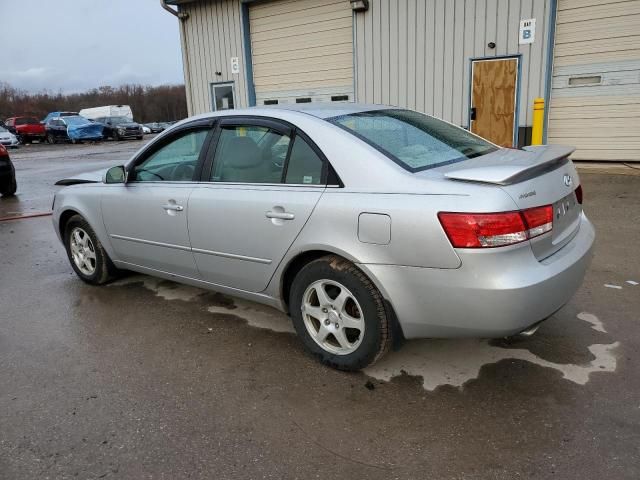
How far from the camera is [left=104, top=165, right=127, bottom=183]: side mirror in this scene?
439 cm

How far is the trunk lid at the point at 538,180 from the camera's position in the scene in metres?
2.65

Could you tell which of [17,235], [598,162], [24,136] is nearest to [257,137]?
[17,235]

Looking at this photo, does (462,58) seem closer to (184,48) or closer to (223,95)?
(223,95)

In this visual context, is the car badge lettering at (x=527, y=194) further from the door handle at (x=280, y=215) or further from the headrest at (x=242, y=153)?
the headrest at (x=242, y=153)

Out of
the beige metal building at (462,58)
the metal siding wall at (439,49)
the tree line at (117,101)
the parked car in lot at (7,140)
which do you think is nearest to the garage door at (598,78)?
the beige metal building at (462,58)

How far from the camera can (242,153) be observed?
144 inches

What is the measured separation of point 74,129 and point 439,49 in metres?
29.0

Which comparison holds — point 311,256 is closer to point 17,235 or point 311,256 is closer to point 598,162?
point 17,235

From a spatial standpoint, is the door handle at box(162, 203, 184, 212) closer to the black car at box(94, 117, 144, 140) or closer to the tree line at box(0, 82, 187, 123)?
the black car at box(94, 117, 144, 140)

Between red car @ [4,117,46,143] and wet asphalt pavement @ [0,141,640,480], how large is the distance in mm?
36887

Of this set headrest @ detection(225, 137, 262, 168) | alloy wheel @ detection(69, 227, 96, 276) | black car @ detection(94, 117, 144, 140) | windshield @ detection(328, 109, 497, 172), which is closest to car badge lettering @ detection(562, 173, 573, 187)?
windshield @ detection(328, 109, 497, 172)

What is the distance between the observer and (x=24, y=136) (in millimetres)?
36375

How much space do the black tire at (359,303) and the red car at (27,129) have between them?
3885 cm

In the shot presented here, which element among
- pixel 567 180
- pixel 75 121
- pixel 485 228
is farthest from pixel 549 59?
pixel 75 121
